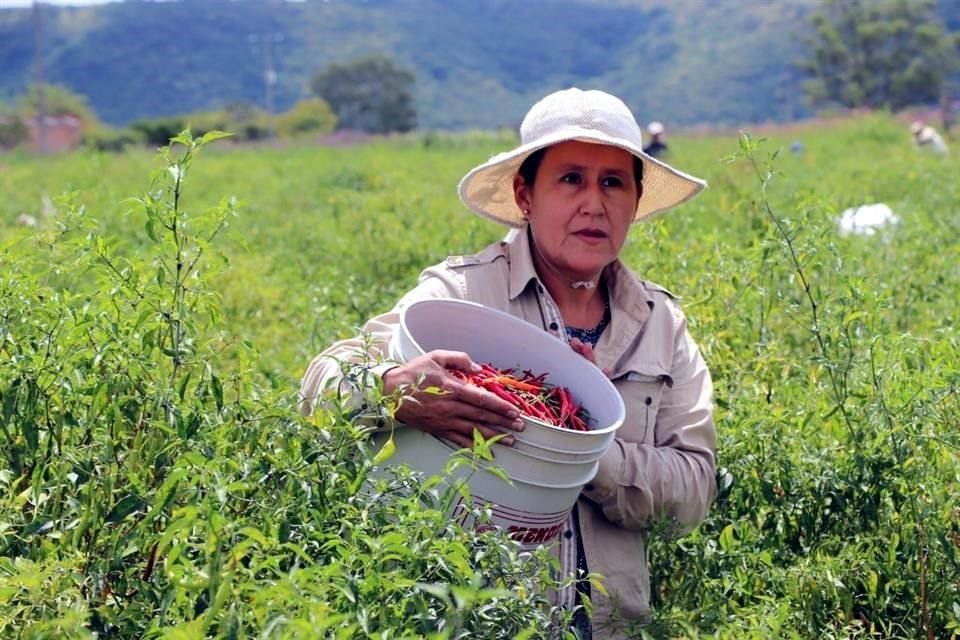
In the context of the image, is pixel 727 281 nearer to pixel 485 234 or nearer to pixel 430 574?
pixel 430 574

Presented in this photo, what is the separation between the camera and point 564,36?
392 feet

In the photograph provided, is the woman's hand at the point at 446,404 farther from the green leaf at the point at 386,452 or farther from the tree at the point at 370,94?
the tree at the point at 370,94

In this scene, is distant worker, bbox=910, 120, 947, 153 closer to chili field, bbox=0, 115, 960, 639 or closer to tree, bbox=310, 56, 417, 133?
chili field, bbox=0, 115, 960, 639

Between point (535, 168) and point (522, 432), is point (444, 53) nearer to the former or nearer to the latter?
point (535, 168)

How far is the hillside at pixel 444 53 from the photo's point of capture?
326 feet

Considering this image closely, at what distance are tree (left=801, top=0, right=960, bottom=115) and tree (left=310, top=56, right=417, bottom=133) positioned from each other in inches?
832

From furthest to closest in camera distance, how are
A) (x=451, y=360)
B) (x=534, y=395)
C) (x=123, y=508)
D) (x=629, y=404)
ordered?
(x=629, y=404), (x=534, y=395), (x=451, y=360), (x=123, y=508)

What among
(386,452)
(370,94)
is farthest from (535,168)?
(370,94)

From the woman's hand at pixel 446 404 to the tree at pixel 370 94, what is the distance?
73.6 meters

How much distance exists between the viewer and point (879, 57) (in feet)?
218

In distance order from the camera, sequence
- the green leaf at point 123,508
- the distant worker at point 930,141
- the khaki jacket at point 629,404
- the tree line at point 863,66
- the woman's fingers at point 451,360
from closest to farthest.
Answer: the green leaf at point 123,508 → the woman's fingers at point 451,360 → the khaki jacket at point 629,404 → the distant worker at point 930,141 → the tree line at point 863,66

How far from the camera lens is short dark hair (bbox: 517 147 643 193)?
3129 millimetres

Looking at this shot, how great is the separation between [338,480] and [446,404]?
243 millimetres

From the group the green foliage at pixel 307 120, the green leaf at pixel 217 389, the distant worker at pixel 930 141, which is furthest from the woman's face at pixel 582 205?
the green foliage at pixel 307 120
